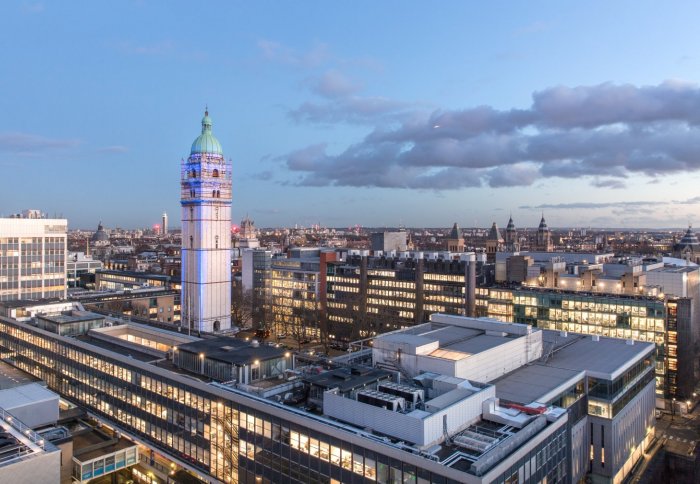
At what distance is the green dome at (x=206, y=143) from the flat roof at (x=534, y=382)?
254ft

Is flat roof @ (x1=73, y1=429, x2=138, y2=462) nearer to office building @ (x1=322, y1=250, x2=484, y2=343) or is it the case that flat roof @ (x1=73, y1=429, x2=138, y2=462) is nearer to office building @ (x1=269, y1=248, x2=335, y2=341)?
office building @ (x1=322, y1=250, x2=484, y2=343)

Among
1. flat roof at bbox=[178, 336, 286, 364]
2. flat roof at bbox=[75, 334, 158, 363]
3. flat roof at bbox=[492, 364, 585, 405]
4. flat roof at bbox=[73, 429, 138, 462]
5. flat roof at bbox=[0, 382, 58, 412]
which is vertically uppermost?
flat roof at bbox=[178, 336, 286, 364]

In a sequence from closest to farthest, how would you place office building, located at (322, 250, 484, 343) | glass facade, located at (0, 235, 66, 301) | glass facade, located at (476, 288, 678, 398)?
glass facade, located at (476, 288, 678, 398) < glass facade, located at (0, 235, 66, 301) < office building, located at (322, 250, 484, 343)

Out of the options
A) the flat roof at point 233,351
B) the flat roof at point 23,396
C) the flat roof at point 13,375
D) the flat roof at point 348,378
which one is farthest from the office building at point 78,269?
the flat roof at point 348,378

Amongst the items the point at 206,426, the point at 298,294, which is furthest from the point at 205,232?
the point at 206,426

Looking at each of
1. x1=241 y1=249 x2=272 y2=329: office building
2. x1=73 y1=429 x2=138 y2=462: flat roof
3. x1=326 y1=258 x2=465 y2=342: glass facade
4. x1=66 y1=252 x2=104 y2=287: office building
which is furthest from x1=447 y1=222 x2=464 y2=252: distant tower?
x1=73 y1=429 x2=138 y2=462: flat roof

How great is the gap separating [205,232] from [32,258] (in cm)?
4014

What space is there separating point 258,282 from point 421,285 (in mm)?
51669

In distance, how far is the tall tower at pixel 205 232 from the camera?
350ft

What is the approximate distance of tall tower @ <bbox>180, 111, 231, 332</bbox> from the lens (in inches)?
4200

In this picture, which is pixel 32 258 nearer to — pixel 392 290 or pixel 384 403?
pixel 392 290

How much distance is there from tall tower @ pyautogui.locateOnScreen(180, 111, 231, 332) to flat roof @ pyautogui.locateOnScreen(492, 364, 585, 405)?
7132 cm

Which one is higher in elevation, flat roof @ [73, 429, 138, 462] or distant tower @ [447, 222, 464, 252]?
distant tower @ [447, 222, 464, 252]

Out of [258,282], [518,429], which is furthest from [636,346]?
[258,282]
